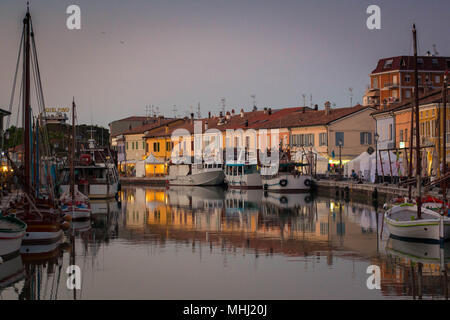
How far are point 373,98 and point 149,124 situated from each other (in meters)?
38.4

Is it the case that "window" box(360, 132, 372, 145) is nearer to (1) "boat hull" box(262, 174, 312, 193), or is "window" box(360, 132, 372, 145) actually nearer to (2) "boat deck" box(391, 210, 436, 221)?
(1) "boat hull" box(262, 174, 312, 193)

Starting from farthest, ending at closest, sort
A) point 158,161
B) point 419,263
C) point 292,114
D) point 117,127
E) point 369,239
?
1. point 117,127
2. point 158,161
3. point 292,114
4. point 369,239
5. point 419,263

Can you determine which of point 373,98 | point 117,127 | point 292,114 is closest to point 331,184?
point 292,114

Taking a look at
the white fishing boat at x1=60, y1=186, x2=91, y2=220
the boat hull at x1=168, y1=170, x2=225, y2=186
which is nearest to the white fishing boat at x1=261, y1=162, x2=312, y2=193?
the boat hull at x1=168, y1=170, x2=225, y2=186

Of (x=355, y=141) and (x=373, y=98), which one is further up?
(x=373, y=98)

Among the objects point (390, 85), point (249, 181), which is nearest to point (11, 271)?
point (249, 181)

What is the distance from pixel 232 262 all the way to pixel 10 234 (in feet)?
24.1

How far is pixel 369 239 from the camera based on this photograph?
31609 mm

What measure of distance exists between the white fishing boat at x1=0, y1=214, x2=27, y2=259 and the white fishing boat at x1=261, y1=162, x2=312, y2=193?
4494cm

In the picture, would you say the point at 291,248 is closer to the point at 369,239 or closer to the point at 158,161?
the point at 369,239

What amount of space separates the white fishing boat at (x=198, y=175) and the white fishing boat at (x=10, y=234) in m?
59.1

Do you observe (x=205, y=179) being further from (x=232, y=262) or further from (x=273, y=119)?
(x=232, y=262)

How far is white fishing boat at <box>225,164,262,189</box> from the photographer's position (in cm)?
7819

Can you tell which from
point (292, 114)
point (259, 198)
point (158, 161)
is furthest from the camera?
point (158, 161)
